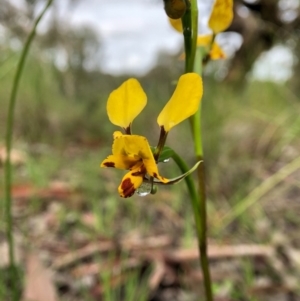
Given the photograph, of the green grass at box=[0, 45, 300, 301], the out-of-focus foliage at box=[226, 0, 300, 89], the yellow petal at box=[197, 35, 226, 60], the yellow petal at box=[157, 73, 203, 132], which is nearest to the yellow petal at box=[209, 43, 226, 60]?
the yellow petal at box=[197, 35, 226, 60]

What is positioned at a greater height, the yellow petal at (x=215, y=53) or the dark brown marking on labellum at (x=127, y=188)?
the yellow petal at (x=215, y=53)

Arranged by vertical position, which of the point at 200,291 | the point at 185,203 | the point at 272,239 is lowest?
the point at 200,291

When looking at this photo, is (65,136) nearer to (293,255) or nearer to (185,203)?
(185,203)

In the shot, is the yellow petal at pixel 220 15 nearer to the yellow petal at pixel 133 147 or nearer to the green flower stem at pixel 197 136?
the green flower stem at pixel 197 136

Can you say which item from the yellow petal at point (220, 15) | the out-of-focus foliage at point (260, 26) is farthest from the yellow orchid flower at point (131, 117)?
the out-of-focus foliage at point (260, 26)

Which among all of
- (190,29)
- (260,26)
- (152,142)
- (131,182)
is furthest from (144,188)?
(260,26)

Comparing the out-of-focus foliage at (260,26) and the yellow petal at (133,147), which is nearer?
the yellow petal at (133,147)

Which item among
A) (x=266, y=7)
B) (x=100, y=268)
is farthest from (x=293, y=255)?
(x=266, y=7)
